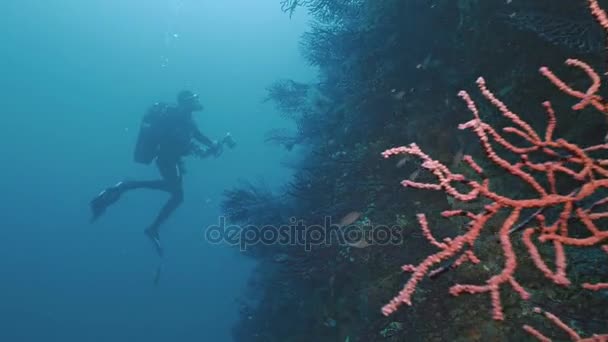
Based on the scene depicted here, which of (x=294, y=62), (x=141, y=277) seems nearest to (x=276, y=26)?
(x=294, y=62)

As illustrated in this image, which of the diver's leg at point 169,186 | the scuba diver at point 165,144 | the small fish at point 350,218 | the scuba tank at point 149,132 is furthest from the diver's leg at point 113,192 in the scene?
the small fish at point 350,218

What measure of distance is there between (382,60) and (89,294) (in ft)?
160

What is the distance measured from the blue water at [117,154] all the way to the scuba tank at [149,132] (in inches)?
216

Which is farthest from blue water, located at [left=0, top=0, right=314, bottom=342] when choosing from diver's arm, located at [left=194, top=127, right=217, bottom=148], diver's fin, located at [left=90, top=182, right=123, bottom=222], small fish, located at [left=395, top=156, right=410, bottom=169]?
small fish, located at [left=395, top=156, right=410, bottom=169]

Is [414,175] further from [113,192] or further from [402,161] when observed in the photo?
[113,192]

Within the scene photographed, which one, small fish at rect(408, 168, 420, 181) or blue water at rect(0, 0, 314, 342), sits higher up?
blue water at rect(0, 0, 314, 342)

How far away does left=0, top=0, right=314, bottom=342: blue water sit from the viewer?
132 ft

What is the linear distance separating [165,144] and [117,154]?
78456mm

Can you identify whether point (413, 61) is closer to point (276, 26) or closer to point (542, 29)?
point (542, 29)

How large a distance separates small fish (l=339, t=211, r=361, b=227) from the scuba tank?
7.07 metres

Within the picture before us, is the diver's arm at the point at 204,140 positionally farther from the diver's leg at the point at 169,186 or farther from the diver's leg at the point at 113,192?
the diver's leg at the point at 113,192

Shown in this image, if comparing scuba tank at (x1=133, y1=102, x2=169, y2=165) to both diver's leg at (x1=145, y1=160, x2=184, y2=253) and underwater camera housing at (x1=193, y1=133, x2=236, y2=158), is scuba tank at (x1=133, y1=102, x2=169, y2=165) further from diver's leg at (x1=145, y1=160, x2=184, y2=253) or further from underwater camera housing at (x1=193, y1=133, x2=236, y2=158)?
underwater camera housing at (x1=193, y1=133, x2=236, y2=158)

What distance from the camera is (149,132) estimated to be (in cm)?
1105

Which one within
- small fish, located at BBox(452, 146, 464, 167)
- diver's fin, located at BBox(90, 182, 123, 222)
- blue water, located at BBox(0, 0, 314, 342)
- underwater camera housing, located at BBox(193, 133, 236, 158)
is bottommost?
small fish, located at BBox(452, 146, 464, 167)
